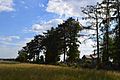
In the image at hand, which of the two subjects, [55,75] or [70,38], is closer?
[55,75]

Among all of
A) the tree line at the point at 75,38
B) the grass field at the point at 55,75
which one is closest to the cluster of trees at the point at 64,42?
the tree line at the point at 75,38

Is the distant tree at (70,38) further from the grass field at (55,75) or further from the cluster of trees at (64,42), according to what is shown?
the grass field at (55,75)

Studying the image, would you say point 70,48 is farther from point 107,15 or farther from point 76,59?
point 107,15

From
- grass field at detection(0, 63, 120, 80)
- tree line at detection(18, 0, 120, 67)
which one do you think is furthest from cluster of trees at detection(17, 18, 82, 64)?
grass field at detection(0, 63, 120, 80)

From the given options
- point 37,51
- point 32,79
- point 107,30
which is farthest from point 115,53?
point 37,51

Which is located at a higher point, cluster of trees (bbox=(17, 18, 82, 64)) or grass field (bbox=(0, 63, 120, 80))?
cluster of trees (bbox=(17, 18, 82, 64))

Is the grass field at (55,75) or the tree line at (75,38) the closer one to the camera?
the grass field at (55,75)

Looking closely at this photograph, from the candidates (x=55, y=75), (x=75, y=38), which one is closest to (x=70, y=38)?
(x=75, y=38)

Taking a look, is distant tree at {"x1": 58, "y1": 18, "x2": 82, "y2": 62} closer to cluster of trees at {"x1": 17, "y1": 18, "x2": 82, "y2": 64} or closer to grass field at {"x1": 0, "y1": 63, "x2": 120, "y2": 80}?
cluster of trees at {"x1": 17, "y1": 18, "x2": 82, "y2": 64}

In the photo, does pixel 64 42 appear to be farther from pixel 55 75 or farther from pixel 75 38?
pixel 55 75

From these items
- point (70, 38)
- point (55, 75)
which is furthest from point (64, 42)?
point (55, 75)

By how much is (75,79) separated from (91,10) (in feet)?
181

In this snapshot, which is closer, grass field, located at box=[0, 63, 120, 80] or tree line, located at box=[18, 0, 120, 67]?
grass field, located at box=[0, 63, 120, 80]

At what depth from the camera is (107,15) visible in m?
67.6
